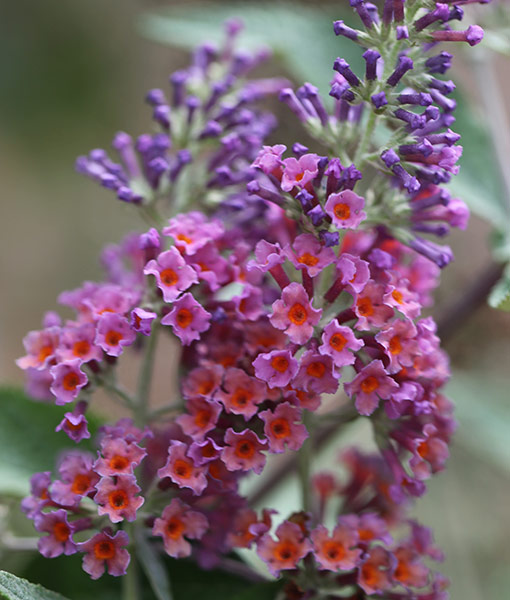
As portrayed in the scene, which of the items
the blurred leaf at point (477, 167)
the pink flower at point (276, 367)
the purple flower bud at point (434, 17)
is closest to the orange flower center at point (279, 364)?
the pink flower at point (276, 367)

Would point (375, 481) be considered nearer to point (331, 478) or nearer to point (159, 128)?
point (331, 478)

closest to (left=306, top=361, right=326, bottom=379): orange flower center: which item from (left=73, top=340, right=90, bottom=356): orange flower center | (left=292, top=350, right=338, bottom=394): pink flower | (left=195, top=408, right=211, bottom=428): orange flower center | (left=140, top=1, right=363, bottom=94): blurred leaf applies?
(left=292, top=350, right=338, bottom=394): pink flower

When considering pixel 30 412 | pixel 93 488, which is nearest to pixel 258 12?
pixel 30 412

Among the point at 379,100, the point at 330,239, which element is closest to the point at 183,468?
the point at 330,239

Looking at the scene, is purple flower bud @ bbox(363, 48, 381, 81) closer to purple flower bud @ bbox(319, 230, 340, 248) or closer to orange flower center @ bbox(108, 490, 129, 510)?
purple flower bud @ bbox(319, 230, 340, 248)

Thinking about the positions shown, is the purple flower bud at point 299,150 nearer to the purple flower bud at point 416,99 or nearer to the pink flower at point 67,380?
the purple flower bud at point 416,99

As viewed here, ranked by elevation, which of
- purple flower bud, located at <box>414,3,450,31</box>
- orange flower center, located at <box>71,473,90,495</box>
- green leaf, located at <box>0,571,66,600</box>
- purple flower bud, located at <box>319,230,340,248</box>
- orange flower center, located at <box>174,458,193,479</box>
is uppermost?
purple flower bud, located at <box>414,3,450,31</box>
